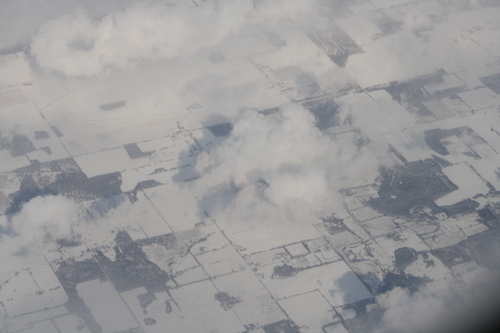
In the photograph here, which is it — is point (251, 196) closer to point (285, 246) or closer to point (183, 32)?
point (285, 246)

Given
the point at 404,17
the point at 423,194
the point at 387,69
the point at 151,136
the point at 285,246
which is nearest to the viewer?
the point at 285,246

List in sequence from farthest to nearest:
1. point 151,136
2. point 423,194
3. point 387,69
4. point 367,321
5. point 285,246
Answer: point 387,69 < point 151,136 < point 423,194 < point 285,246 < point 367,321

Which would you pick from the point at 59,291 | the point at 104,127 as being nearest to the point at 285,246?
the point at 59,291

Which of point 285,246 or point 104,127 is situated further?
point 104,127

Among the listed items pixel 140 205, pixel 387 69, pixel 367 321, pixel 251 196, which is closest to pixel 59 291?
pixel 140 205

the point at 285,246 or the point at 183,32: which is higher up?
the point at 183,32

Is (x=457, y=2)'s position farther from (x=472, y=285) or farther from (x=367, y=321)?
(x=367, y=321)
